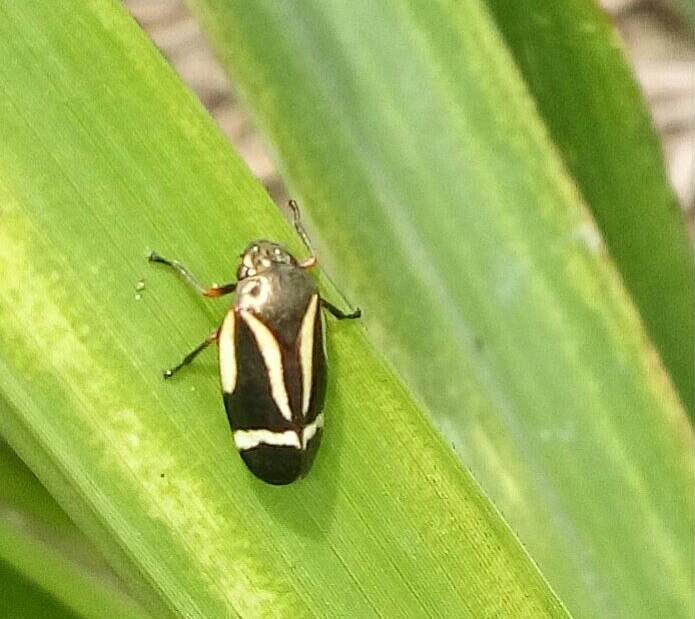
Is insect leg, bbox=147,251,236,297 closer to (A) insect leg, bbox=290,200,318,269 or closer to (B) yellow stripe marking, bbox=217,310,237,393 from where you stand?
(B) yellow stripe marking, bbox=217,310,237,393

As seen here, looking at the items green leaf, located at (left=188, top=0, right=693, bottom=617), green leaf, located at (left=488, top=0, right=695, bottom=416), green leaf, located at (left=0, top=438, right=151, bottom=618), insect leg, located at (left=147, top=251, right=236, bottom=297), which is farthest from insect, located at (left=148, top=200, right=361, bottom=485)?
green leaf, located at (left=488, top=0, right=695, bottom=416)

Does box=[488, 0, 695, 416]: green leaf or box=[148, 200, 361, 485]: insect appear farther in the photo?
box=[488, 0, 695, 416]: green leaf

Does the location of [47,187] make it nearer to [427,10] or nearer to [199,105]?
[199,105]

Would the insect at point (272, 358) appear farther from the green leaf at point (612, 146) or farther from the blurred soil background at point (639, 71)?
the blurred soil background at point (639, 71)

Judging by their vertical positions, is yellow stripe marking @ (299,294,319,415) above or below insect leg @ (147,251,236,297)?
below

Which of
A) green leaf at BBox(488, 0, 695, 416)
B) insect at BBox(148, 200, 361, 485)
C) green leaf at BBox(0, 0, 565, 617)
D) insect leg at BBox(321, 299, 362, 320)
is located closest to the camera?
green leaf at BBox(0, 0, 565, 617)

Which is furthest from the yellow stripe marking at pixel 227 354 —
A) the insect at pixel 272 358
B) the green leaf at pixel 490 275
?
the green leaf at pixel 490 275

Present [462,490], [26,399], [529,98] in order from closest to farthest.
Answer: [26,399] → [462,490] → [529,98]

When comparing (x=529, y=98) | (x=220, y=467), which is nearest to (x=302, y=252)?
(x=220, y=467)
